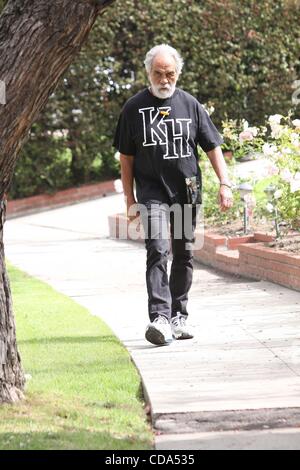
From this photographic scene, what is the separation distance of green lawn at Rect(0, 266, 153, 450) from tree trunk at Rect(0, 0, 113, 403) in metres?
1.23

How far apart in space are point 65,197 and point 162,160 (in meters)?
14.7

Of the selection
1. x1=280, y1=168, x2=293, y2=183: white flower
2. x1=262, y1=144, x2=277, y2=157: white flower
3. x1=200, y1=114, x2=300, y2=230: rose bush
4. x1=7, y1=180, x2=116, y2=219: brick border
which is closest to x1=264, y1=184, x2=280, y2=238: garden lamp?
x1=200, y1=114, x2=300, y2=230: rose bush

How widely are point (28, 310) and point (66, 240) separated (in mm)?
6344

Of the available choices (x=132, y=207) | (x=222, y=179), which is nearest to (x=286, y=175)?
(x=222, y=179)

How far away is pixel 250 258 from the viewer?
10914 millimetres

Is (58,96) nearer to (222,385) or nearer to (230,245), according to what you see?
(230,245)

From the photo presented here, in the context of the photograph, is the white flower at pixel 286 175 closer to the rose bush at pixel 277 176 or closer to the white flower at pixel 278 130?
the rose bush at pixel 277 176

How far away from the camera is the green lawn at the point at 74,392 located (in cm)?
504

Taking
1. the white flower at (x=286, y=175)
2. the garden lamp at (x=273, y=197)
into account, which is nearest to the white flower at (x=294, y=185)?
the white flower at (x=286, y=175)

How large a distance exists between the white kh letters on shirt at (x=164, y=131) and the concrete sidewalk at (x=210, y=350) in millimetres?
1212

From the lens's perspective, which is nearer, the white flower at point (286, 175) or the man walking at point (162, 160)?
the man walking at point (162, 160)

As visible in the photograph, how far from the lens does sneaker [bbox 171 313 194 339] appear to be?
24.0 ft

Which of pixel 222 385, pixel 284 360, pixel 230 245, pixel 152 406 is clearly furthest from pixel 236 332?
pixel 230 245

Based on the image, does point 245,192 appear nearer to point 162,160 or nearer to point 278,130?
point 278,130
